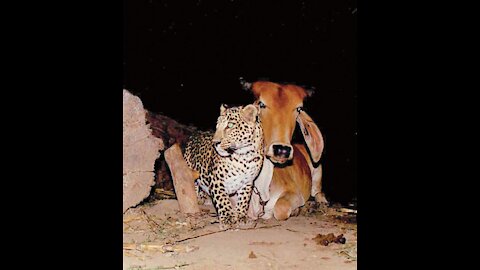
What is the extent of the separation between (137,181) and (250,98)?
1365mm

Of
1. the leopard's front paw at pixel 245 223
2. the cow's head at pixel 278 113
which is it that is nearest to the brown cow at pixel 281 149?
the cow's head at pixel 278 113

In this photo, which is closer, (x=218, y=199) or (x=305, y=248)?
(x=305, y=248)

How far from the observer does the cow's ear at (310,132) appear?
17.6 feet

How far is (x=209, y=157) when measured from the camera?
5223 mm

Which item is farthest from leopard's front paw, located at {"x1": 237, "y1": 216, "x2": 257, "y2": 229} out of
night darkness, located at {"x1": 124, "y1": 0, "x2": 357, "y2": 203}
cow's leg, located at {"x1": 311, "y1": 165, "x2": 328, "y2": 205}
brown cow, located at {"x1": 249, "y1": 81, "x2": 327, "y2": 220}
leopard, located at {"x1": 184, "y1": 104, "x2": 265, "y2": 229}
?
cow's leg, located at {"x1": 311, "y1": 165, "x2": 328, "y2": 205}

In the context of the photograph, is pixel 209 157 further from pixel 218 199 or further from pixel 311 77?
pixel 311 77

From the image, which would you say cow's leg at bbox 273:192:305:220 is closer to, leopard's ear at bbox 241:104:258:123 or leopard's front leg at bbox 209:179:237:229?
leopard's front leg at bbox 209:179:237:229

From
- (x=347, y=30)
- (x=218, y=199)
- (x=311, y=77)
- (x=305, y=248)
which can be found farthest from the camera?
(x=311, y=77)

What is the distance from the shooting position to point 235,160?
470 centimetres

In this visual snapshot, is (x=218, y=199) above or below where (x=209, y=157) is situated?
below

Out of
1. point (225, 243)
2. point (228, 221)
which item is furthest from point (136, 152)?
point (225, 243)

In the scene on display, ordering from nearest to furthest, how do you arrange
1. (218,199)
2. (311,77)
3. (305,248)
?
1. (305,248)
2. (218,199)
3. (311,77)

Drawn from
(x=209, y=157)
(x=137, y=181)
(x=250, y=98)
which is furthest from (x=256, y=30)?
(x=137, y=181)

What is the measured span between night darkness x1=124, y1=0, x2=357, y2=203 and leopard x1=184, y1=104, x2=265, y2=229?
2.36ft
